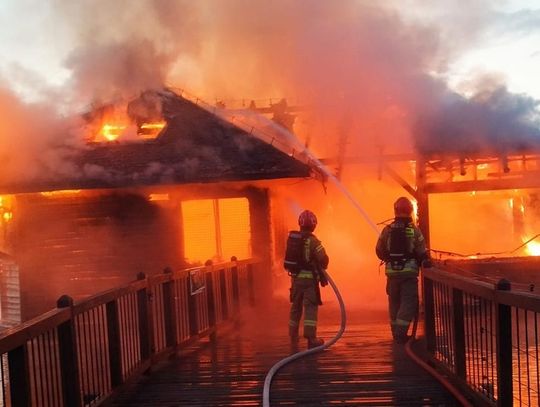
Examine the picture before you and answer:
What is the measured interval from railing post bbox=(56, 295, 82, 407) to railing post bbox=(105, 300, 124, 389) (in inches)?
35.4

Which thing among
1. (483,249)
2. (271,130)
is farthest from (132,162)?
(483,249)

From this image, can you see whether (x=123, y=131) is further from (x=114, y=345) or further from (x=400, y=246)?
(x=114, y=345)

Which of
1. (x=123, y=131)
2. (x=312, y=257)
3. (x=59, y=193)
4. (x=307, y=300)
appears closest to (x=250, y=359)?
(x=307, y=300)

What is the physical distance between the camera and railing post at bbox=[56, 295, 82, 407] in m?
4.08

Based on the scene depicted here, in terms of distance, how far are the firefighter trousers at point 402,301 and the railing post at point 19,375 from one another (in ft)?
15.3

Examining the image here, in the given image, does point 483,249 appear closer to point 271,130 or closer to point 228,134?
point 271,130

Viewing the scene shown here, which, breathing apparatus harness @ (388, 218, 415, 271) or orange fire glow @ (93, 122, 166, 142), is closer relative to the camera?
breathing apparatus harness @ (388, 218, 415, 271)

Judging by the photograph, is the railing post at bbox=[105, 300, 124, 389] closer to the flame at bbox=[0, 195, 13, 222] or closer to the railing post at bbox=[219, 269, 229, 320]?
the railing post at bbox=[219, 269, 229, 320]

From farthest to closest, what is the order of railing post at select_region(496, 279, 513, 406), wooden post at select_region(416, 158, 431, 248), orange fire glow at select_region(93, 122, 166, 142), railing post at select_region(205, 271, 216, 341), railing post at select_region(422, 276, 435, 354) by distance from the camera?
orange fire glow at select_region(93, 122, 166, 142)
wooden post at select_region(416, 158, 431, 248)
railing post at select_region(205, 271, 216, 341)
railing post at select_region(422, 276, 435, 354)
railing post at select_region(496, 279, 513, 406)

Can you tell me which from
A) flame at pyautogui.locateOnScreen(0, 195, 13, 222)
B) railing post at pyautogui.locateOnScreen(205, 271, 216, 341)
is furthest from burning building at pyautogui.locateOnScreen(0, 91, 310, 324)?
railing post at pyautogui.locateOnScreen(205, 271, 216, 341)

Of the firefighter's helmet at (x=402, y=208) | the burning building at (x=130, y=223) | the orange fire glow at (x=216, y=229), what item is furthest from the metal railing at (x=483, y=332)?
the burning building at (x=130, y=223)

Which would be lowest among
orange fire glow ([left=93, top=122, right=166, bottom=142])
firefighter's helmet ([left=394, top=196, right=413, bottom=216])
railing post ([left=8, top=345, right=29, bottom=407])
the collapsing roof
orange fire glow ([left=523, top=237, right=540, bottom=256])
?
orange fire glow ([left=523, top=237, right=540, bottom=256])

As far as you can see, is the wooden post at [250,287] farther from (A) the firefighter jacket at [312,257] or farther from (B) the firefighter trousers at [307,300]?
(A) the firefighter jacket at [312,257]

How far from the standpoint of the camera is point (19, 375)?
336 centimetres
